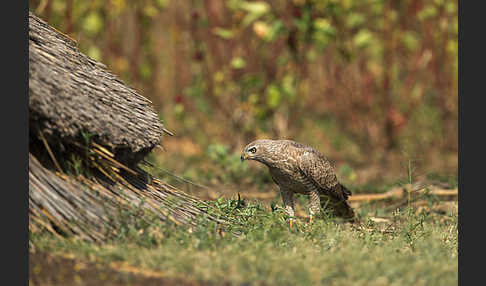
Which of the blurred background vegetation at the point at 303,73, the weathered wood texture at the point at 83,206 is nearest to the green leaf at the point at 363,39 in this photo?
the blurred background vegetation at the point at 303,73

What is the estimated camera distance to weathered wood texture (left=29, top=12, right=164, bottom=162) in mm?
4445

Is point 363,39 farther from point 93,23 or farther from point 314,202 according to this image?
point 314,202

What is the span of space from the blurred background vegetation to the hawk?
10.0ft

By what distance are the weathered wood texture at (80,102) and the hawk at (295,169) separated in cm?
110

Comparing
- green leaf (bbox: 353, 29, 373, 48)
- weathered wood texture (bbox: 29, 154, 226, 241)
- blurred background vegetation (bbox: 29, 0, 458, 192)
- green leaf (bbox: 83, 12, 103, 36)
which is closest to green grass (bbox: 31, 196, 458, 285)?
weathered wood texture (bbox: 29, 154, 226, 241)

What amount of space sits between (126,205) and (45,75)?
1.08m

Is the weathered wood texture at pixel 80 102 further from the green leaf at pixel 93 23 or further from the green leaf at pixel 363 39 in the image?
the green leaf at pixel 363 39

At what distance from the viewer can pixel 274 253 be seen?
4.45 m

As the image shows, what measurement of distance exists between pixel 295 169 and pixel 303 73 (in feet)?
17.7

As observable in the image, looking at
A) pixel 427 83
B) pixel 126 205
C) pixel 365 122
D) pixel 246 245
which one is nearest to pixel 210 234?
pixel 246 245

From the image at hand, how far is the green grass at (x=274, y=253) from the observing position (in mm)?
4098

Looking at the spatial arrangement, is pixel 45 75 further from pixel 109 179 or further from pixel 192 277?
pixel 192 277

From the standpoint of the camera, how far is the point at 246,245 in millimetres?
4648

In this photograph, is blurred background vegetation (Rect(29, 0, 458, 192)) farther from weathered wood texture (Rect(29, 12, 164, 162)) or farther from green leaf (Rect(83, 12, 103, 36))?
weathered wood texture (Rect(29, 12, 164, 162))
